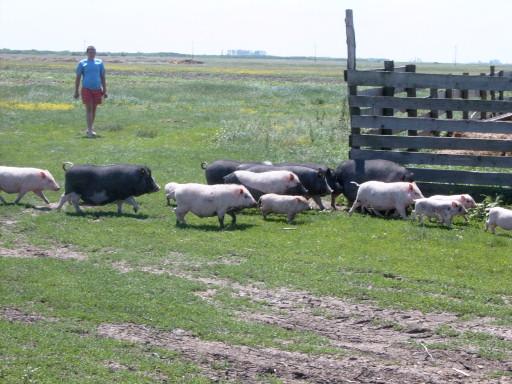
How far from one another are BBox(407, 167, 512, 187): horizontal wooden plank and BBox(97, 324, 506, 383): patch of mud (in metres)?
8.25

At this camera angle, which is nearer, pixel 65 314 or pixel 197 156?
pixel 65 314

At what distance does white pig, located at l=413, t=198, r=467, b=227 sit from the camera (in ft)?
45.7

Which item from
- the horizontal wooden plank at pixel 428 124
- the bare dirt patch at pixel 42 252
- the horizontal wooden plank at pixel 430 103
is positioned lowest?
the bare dirt patch at pixel 42 252

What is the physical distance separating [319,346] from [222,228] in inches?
219

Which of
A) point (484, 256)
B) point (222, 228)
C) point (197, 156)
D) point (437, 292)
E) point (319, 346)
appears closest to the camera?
point (319, 346)

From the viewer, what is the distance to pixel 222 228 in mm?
13820

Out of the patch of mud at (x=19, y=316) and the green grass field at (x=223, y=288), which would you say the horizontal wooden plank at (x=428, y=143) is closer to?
the green grass field at (x=223, y=288)

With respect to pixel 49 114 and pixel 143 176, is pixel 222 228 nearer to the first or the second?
pixel 143 176

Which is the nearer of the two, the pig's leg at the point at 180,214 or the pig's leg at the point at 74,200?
the pig's leg at the point at 180,214

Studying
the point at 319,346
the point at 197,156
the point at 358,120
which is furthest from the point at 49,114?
the point at 319,346

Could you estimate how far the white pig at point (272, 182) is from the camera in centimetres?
1521

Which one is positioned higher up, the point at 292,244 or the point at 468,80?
the point at 468,80

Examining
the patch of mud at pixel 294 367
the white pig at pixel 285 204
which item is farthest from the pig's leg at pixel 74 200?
the patch of mud at pixel 294 367

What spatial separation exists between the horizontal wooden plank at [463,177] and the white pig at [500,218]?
89.1 inches
